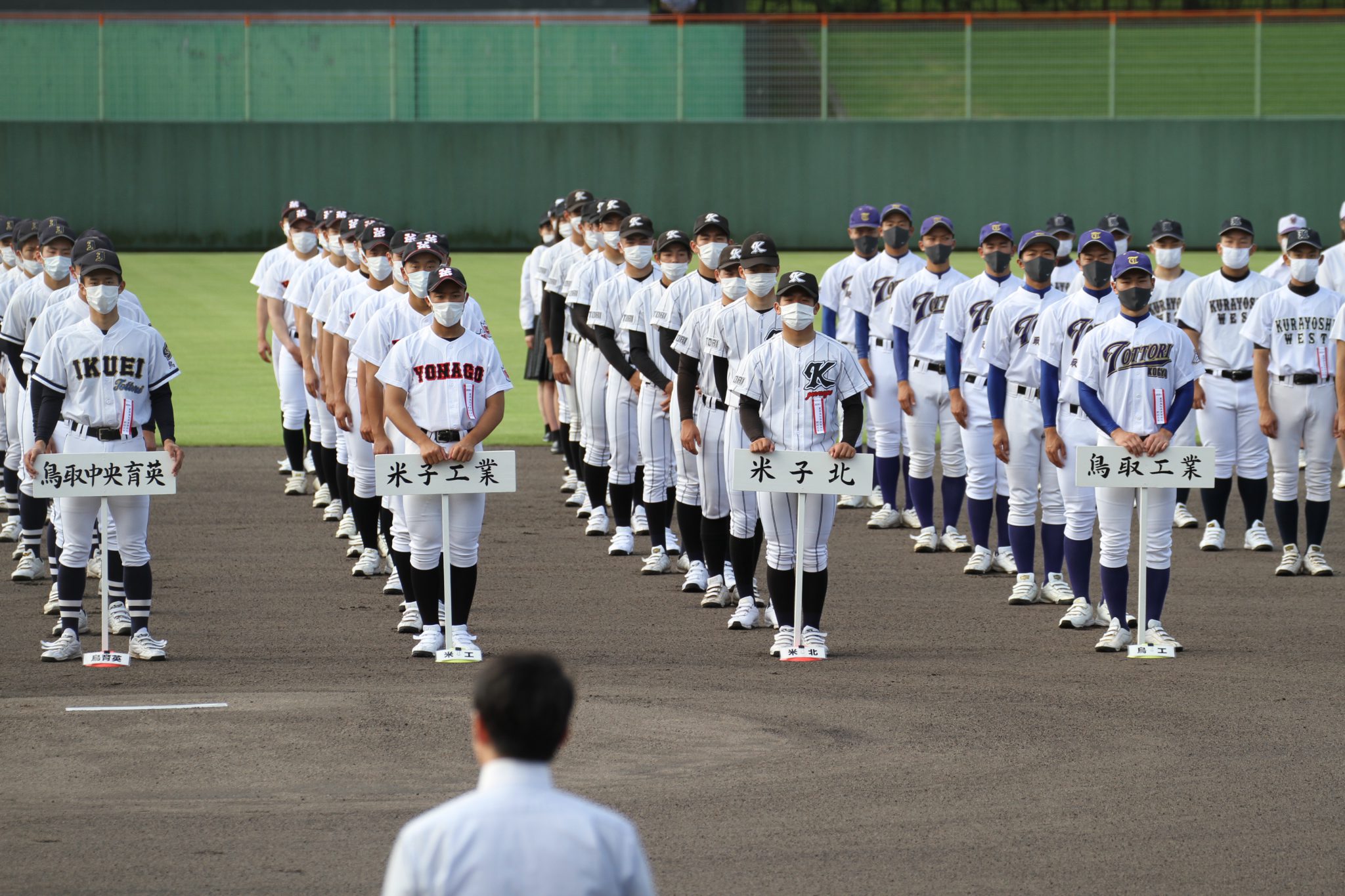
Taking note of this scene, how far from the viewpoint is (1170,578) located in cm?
1236

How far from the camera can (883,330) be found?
14398mm

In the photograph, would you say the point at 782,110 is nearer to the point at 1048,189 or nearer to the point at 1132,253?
the point at 1048,189

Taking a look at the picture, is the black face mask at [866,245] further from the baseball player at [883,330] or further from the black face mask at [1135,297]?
the black face mask at [1135,297]

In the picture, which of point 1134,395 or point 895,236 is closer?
point 1134,395

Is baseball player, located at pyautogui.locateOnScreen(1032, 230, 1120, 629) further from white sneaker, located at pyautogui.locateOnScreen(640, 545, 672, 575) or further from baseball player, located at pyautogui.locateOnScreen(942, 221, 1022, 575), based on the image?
white sneaker, located at pyautogui.locateOnScreen(640, 545, 672, 575)

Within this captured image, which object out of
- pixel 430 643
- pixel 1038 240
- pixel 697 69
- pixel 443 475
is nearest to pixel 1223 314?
pixel 1038 240

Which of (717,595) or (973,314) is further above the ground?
(973,314)

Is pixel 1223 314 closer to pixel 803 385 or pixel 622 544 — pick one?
pixel 622 544

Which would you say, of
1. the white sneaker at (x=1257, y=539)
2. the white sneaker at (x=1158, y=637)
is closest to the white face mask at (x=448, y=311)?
the white sneaker at (x=1158, y=637)

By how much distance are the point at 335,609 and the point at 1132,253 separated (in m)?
5.25

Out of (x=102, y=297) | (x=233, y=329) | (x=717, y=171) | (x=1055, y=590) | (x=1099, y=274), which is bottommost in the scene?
(x=1055, y=590)

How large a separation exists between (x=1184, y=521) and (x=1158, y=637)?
16.4ft

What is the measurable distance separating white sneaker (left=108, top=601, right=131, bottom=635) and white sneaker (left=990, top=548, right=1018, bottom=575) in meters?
5.87

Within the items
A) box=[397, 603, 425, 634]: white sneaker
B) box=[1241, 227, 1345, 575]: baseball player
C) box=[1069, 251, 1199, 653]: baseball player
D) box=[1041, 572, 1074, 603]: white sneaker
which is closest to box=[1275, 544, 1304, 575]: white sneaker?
box=[1241, 227, 1345, 575]: baseball player
